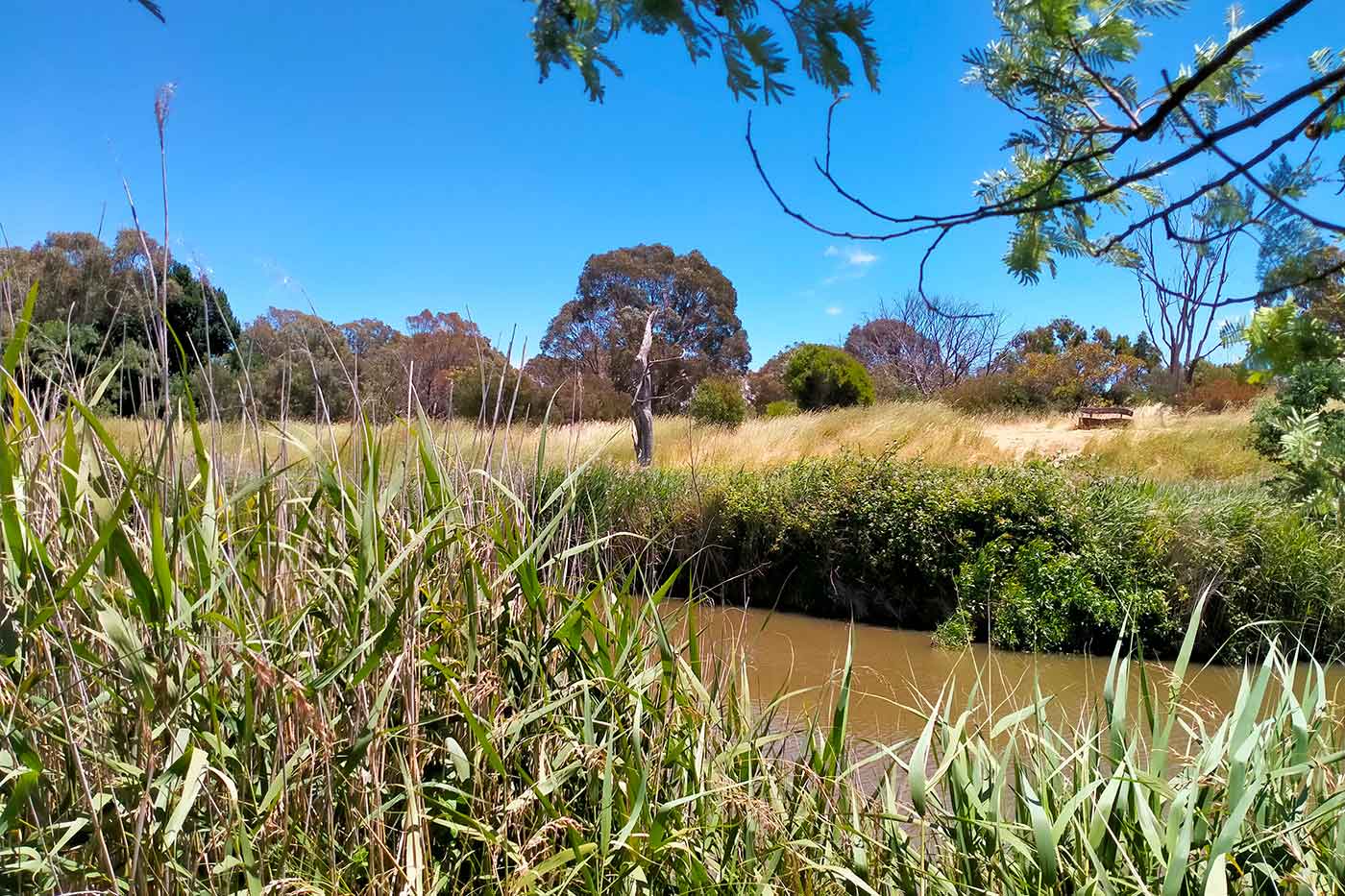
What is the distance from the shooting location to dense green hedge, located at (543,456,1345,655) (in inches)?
248

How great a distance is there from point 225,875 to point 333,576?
544 millimetres

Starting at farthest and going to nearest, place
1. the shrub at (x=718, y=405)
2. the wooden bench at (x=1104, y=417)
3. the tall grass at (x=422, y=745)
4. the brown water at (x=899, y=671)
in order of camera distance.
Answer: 1. the shrub at (x=718, y=405)
2. the wooden bench at (x=1104, y=417)
3. the brown water at (x=899, y=671)
4. the tall grass at (x=422, y=745)

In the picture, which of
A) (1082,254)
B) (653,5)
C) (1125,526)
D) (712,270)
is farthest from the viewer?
(712,270)

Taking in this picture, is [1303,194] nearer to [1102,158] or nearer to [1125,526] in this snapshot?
[1102,158]

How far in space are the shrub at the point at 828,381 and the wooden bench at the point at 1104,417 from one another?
581 cm

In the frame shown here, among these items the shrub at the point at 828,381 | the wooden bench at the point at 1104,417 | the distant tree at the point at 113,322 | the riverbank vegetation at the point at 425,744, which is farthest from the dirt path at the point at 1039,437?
the distant tree at the point at 113,322

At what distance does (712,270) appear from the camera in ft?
107

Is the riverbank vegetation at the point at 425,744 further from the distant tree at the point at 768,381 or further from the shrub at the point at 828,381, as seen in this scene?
the distant tree at the point at 768,381

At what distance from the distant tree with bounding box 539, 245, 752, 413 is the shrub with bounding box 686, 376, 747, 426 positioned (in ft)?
33.1

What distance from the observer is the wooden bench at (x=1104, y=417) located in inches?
623

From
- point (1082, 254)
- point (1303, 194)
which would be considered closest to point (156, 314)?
point (1082, 254)

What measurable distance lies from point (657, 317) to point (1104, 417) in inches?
685

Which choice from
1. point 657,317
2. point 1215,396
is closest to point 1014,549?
point 1215,396

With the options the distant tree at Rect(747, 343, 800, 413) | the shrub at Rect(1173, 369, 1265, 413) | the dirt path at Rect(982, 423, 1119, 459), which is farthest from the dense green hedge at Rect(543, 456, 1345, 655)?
the distant tree at Rect(747, 343, 800, 413)
